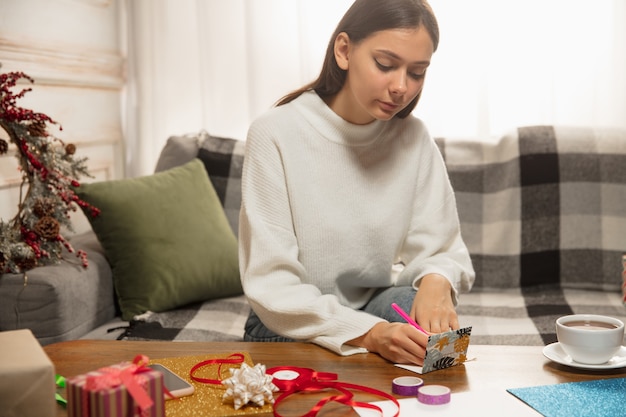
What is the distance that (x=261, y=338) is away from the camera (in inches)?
65.0

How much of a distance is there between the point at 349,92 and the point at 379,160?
166mm

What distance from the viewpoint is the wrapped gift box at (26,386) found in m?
0.89

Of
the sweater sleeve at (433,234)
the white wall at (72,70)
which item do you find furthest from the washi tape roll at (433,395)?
the white wall at (72,70)

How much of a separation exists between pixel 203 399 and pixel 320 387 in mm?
164

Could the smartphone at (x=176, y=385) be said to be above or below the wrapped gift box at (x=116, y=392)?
below

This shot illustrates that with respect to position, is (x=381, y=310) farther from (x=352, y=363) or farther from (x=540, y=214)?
(x=540, y=214)

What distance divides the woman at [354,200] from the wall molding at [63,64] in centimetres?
107

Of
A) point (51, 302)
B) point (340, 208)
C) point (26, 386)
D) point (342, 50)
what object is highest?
point (342, 50)

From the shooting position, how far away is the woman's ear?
1619 millimetres

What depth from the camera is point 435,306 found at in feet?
4.88

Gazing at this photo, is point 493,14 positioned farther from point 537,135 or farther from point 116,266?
point 116,266

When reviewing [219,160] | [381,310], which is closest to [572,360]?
[381,310]

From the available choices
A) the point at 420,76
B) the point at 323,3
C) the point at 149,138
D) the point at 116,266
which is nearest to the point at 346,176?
the point at 420,76

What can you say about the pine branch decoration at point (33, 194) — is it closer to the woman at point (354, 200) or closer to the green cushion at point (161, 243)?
the green cushion at point (161, 243)
